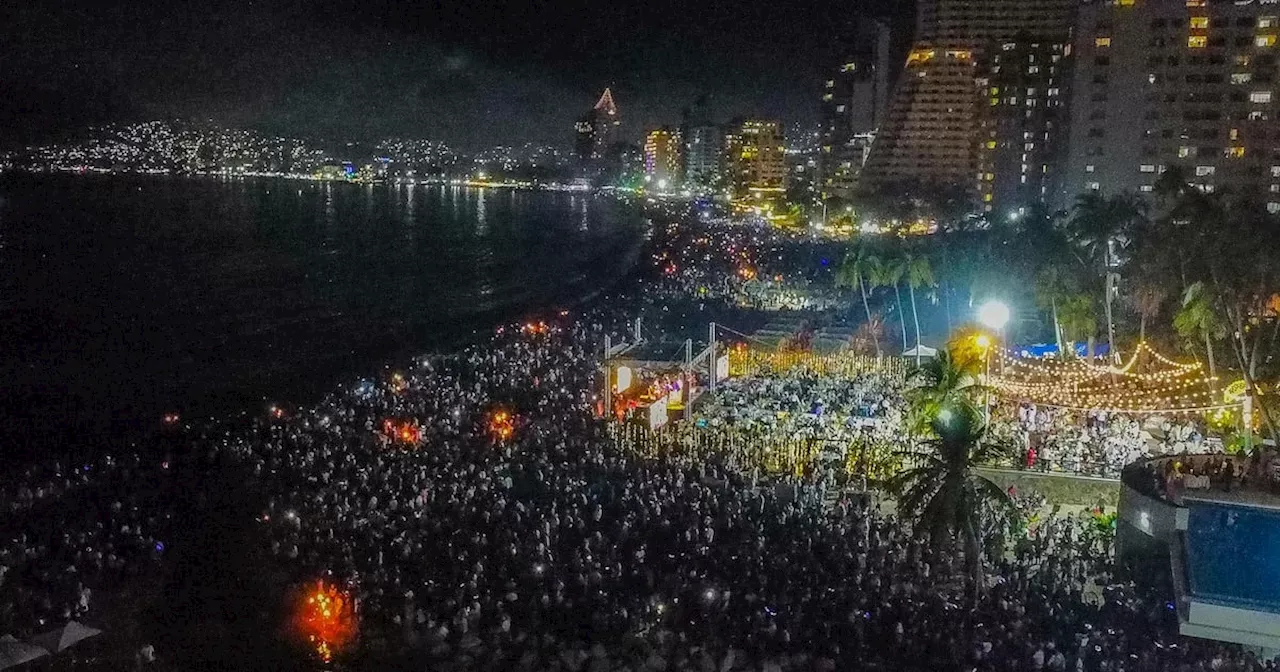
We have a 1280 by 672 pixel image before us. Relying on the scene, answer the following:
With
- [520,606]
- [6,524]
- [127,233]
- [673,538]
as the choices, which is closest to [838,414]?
[673,538]

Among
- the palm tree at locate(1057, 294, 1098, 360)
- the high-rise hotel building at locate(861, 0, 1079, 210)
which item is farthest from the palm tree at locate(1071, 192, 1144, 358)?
the high-rise hotel building at locate(861, 0, 1079, 210)

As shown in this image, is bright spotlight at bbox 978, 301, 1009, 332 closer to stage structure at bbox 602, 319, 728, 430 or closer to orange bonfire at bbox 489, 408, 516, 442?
stage structure at bbox 602, 319, 728, 430

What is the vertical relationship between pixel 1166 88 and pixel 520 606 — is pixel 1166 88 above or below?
above

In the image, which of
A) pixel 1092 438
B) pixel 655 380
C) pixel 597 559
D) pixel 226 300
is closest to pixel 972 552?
pixel 597 559

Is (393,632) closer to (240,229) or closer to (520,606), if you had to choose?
(520,606)

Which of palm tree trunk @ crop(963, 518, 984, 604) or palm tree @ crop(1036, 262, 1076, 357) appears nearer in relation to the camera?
palm tree trunk @ crop(963, 518, 984, 604)

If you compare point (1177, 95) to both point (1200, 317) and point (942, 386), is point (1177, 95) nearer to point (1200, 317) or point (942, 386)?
point (1200, 317)

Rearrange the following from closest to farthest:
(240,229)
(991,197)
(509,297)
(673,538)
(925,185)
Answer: (673,538), (509,297), (991,197), (925,185), (240,229)
